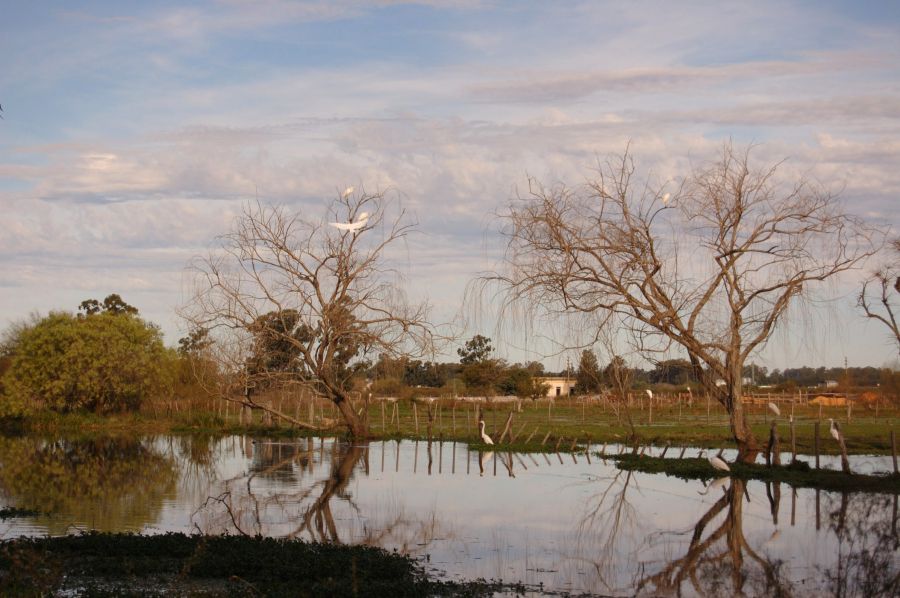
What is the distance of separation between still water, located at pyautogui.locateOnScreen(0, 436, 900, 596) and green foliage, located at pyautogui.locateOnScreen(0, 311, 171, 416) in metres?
17.5

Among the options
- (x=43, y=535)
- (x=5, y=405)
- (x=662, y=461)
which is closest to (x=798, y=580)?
(x=43, y=535)

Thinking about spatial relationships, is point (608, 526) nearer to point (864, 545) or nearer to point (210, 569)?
point (864, 545)

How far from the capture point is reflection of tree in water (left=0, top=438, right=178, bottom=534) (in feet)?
64.1

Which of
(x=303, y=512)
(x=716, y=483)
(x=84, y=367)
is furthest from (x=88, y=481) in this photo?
(x=84, y=367)

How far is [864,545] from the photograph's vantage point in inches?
697

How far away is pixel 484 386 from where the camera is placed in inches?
3147

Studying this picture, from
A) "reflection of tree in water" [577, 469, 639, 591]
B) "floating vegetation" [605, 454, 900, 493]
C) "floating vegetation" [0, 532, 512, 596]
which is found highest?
A: "floating vegetation" [605, 454, 900, 493]

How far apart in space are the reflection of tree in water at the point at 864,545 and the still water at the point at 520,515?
0.04 metres

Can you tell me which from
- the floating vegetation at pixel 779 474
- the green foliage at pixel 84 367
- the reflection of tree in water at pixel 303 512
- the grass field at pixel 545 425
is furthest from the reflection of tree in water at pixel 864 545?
the green foliage at pixel 84 367

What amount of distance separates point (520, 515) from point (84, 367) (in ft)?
116

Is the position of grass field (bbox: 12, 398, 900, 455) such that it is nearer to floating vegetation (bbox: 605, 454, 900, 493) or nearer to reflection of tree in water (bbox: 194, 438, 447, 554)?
floating vegetation (bbox: 605, 454, 900, 493)

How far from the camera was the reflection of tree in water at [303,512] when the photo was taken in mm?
17859

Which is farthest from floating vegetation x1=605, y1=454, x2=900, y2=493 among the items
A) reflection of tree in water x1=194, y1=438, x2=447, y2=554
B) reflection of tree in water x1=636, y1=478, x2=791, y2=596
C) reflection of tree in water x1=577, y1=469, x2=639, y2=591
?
reflection of tree in water x1=194, y1=438, x2=447, y2=554

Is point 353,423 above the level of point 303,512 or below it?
above
